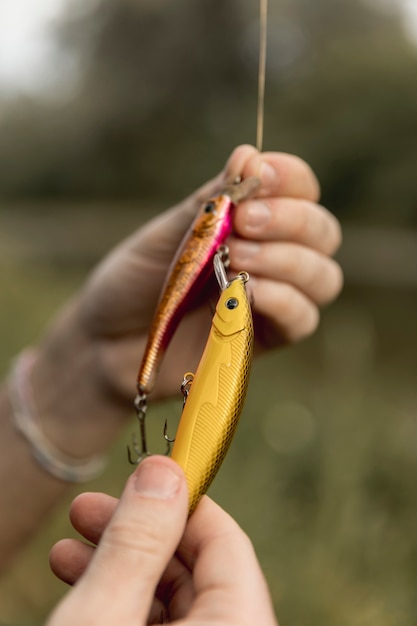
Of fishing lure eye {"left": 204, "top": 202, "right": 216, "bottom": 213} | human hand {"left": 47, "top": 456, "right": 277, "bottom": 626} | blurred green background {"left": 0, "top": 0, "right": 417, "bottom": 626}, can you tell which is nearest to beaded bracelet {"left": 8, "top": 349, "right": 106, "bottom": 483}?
blurred green background {"left": 0, "top": 0, "right": 417, "bottom": 626}

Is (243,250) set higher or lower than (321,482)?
higher

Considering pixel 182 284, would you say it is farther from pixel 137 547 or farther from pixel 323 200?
pixel 323 200

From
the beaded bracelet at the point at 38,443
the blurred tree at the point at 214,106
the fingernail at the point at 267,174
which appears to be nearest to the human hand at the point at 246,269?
the fingernail at the point at 267,174

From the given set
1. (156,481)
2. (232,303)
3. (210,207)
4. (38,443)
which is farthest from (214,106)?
(156,481)

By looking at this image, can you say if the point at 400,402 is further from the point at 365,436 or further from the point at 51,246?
the point at 51,246

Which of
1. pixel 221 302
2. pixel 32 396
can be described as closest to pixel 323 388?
pixel 32 396

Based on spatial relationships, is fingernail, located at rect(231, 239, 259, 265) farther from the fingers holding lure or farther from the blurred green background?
the blurred green background
